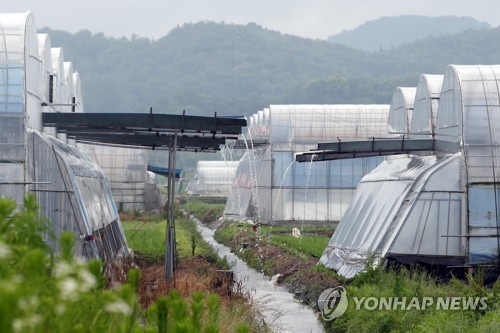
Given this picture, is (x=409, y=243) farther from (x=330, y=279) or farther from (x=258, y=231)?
(x=258, y=231)

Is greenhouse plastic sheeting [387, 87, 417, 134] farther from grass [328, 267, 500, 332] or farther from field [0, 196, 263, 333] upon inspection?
field [0, 196, 263, 333]

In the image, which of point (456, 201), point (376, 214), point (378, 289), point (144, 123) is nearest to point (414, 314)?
point (378, 289)

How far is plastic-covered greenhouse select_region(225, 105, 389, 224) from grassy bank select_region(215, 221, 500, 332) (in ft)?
45.4

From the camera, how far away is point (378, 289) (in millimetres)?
21406

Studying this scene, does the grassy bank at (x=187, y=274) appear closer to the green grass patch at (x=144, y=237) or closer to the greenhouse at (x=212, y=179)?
the green grass patch at (x=144, y=237)

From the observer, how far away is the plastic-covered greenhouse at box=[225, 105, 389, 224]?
53.4m

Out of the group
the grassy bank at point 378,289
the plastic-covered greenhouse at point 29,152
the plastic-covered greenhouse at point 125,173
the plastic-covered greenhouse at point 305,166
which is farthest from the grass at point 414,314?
the plastic-covered greenhouse at point 125,173

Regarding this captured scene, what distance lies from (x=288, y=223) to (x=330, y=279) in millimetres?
26297

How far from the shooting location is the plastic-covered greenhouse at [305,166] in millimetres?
53438

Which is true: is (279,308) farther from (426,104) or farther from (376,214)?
(426,104)

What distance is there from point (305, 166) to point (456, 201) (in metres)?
27.7

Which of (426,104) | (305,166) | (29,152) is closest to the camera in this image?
(29,152)

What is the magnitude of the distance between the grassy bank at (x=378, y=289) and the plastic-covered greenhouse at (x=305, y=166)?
45.4ft

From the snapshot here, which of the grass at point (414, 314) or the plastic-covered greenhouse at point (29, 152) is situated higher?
the plastic-covered greenhouse at point (29, 152)
